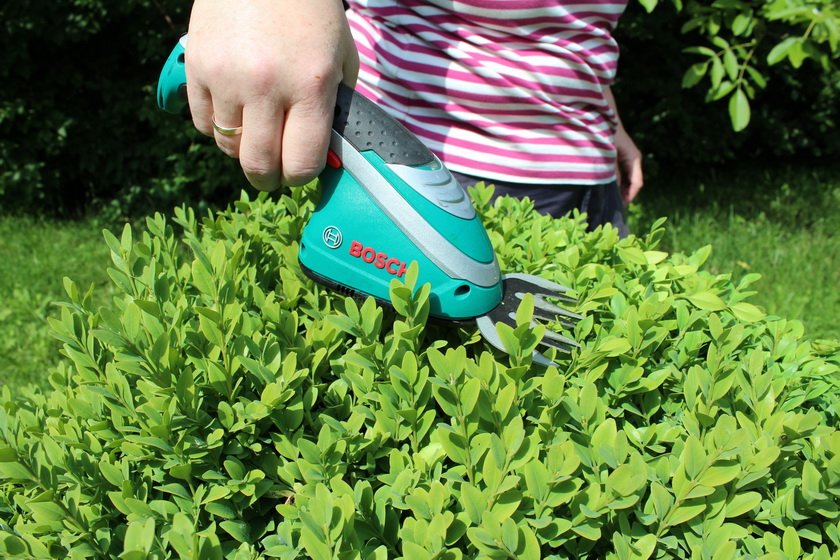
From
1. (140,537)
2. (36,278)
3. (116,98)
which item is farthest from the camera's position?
(116,98)

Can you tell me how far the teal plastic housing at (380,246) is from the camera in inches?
50.9

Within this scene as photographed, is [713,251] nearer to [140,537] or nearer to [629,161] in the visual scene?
[629,161]

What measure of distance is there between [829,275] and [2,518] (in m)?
4.94

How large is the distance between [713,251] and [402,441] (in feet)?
15.0

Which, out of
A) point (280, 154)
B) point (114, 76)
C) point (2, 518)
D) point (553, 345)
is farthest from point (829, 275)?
point (114, 76)

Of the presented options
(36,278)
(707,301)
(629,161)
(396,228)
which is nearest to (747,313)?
(707,301)

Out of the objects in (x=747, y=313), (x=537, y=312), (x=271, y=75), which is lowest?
(x=747, y=313)

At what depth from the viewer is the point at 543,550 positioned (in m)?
1.09

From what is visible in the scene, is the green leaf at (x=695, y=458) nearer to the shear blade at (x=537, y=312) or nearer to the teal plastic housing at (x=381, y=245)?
the shear blade at (x=537, y=312)

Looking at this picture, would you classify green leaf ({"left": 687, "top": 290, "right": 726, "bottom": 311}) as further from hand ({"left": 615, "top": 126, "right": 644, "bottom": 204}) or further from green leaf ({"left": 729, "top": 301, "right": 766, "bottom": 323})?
hand ({"left": 615, "top": 126, "right": 644, "bottom": 204})

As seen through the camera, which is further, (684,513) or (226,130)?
(226,130)

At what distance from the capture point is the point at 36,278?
15.8 feet

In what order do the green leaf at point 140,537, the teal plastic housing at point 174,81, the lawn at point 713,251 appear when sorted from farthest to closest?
1. the lawn at point 713,251
2. the teal plastic housing at point 174,81
3. the green leaf at point 140,537

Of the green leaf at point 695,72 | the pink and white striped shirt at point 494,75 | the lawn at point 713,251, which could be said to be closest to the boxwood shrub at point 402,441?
the pink and white striped shirt at point 494,75
